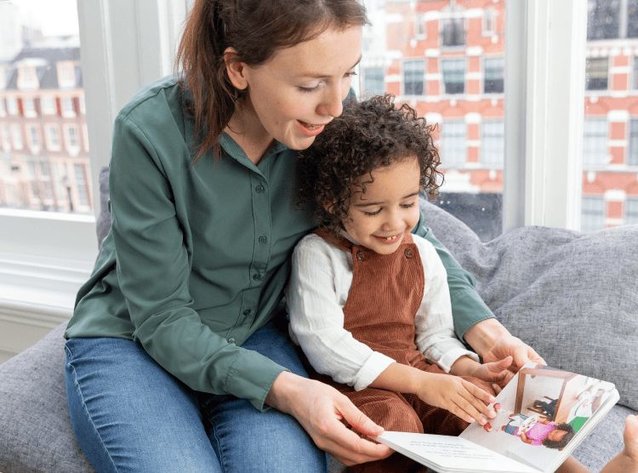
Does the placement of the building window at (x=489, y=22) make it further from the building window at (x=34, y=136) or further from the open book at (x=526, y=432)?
the building window at (x=34, y=136)

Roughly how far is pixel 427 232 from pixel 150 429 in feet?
2.23

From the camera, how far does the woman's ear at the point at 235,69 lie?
1289mm

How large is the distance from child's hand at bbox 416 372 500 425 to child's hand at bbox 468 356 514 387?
3.8 inches

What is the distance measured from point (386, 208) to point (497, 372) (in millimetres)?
334

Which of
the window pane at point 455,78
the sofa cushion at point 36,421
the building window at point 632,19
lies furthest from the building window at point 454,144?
the sofa cushion at point 36,421

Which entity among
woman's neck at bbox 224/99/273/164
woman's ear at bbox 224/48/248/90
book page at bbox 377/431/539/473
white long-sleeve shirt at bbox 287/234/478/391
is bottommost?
book page at bbox 377/431/539/473

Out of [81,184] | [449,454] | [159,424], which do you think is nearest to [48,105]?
[81,184]

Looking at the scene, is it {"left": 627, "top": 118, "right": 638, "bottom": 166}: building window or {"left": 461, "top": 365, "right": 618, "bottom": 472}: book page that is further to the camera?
{"left": 627, "top": 118, "right": 638, "bottom": 166}: building window

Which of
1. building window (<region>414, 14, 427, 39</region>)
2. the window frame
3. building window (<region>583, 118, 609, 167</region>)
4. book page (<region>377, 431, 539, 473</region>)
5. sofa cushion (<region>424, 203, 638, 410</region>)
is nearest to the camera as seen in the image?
book page (<region>377, 431, 539, 473</region>)

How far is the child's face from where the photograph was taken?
1388 mm

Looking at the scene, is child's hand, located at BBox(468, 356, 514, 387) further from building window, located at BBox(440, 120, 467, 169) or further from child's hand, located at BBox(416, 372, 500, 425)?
building window, located at BBox(440, 120, 467, 169)

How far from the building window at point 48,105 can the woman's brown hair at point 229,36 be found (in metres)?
1.34

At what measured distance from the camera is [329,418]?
1.26m

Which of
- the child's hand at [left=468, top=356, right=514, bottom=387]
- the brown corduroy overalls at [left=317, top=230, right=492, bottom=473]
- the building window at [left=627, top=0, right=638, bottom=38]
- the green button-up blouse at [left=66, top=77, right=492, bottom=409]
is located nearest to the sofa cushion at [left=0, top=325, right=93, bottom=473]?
the green button-up blouse at [left=66, top=77, right=492, bottom=409]
